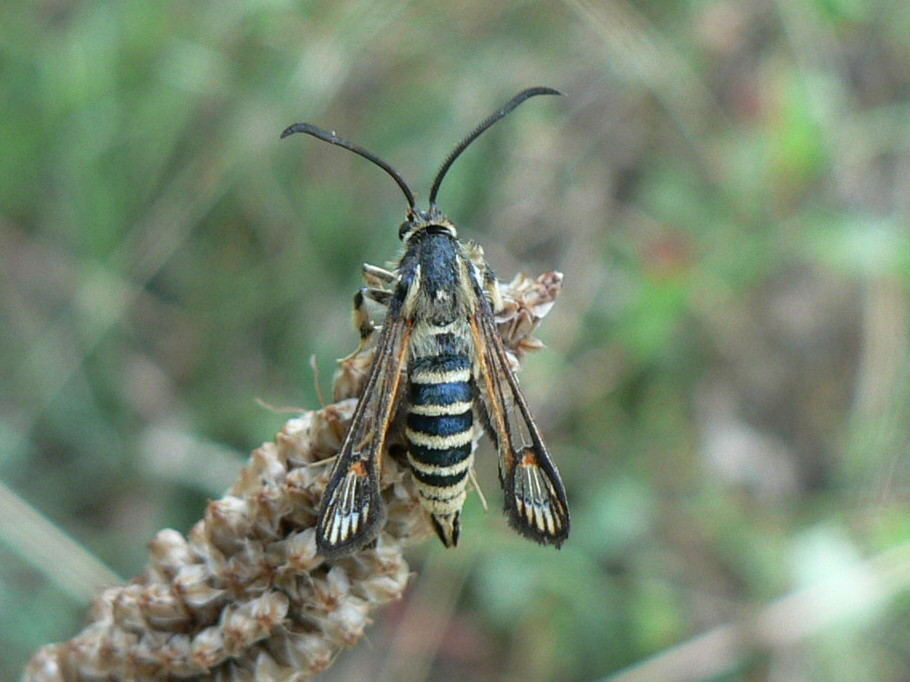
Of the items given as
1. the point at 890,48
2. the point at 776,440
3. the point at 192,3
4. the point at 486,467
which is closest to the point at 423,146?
the point at 192,3

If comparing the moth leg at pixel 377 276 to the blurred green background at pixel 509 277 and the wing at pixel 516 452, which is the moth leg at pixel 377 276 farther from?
the blurred green background at pixel 509 277

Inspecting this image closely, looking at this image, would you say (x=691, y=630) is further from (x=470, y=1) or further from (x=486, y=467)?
(x=470, y=1)

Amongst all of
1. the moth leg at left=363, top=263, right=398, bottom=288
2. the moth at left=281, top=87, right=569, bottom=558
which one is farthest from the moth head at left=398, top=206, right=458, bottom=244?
the moth leg at left=363, top=263, right=398, bottom=288

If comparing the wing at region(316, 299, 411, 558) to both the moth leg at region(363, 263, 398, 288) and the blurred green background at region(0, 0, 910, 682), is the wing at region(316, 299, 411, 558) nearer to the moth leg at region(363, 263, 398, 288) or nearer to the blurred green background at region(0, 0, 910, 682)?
the moth leg at region(363, 263, 398, 288)

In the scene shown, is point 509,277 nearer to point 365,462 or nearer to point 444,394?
point 444,394

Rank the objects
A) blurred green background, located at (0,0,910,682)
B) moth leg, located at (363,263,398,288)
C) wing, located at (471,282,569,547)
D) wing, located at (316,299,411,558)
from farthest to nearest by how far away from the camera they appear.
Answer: blurred green background, located at (0,0,910,682) → moth leg, located at (363,263,398,288) → wing, located at (471,282,569,547) → wing, located at (316,299,411,558)
